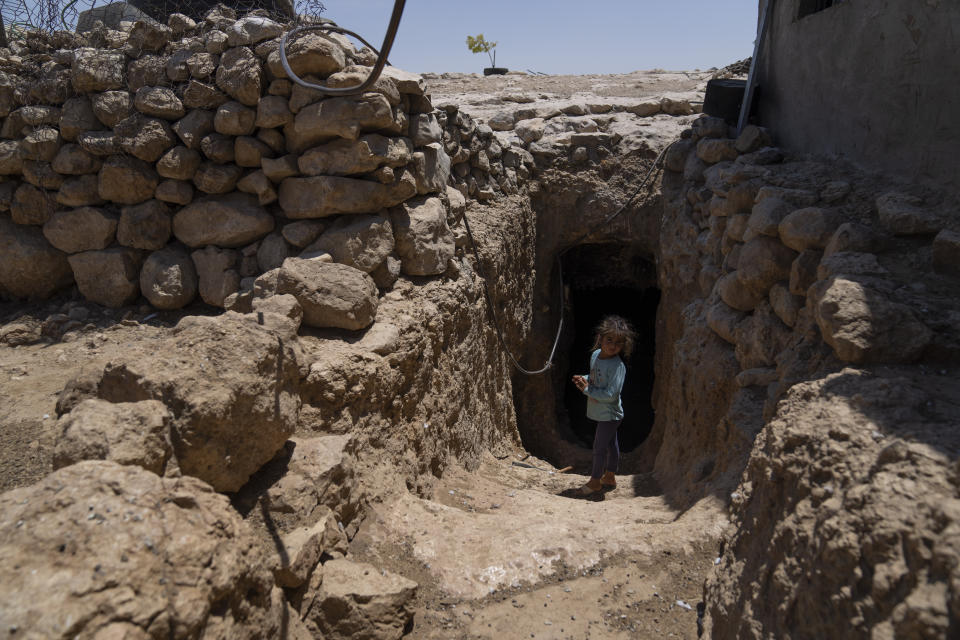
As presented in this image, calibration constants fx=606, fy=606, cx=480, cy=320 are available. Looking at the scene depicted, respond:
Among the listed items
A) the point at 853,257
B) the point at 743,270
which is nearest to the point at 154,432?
the point at 853,257

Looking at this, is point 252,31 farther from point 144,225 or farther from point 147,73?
point 144,225

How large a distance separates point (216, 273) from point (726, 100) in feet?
15.4

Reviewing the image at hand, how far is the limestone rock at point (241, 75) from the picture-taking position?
3.49 m

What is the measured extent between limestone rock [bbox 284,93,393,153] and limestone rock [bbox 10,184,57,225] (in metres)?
1.66

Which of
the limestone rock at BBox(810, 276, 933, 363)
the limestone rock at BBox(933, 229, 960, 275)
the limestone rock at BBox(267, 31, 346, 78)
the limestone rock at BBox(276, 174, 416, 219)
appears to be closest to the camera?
the limestone rock at BBox(810, 276, 933, 363)

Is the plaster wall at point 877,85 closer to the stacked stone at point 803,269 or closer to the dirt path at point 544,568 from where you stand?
the stacked stone at point 803,269

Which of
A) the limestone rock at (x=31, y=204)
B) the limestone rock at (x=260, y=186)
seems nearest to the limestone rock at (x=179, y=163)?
the limestone rock at (x=260, y=186)

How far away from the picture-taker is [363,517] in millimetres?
2506

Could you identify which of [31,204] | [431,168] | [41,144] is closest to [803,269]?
[431,168]

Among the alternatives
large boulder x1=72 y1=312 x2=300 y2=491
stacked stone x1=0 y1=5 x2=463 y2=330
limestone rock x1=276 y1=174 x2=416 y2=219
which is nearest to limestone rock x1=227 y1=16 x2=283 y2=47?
stacked stone x1=0 y1=5 x2=463 y2=330

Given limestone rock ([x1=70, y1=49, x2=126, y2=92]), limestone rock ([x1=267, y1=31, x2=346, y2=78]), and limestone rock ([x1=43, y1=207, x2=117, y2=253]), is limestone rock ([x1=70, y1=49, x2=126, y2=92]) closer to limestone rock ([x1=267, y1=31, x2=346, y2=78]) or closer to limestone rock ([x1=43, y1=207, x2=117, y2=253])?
limestone rock ([x1=43, y1=207, x2=117, y2=253])

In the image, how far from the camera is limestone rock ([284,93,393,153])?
345cm

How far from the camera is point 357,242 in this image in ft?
11.5

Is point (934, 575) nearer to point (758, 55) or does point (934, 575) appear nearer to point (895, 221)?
point (895, 221)
